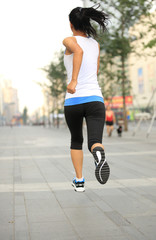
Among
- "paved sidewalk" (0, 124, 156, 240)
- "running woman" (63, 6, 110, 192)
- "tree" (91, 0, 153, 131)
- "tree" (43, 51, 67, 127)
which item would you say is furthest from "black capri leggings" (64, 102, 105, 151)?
"tree" (43, 51, 67, 127)

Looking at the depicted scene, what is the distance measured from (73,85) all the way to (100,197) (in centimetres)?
133

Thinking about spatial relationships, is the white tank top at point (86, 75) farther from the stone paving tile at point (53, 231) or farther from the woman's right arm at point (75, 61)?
the stone paving tile at point (53, 231)

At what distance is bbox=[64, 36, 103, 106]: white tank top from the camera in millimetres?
3807

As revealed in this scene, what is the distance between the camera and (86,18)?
3875mm

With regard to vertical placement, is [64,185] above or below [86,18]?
below

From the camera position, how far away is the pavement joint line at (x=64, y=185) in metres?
4.93

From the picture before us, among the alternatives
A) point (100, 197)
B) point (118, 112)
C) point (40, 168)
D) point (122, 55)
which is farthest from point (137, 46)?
point (118, 112)

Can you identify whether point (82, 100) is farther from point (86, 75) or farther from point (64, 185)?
point (64, 185)

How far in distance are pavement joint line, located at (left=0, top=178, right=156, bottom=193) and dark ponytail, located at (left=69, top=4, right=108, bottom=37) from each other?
6.61ft

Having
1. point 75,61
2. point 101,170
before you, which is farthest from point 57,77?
point 101,170

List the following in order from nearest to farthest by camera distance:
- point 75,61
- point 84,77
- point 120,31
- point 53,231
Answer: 1. point 53,231
2. point 75,61
3. point 84,77
4. point 120,31

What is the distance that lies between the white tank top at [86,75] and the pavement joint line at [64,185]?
1.51 metres

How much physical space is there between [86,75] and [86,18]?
22.5 inches

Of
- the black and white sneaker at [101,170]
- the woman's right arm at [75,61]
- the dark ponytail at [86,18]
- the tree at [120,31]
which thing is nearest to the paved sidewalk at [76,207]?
the black and white sneaker at [101,170]
